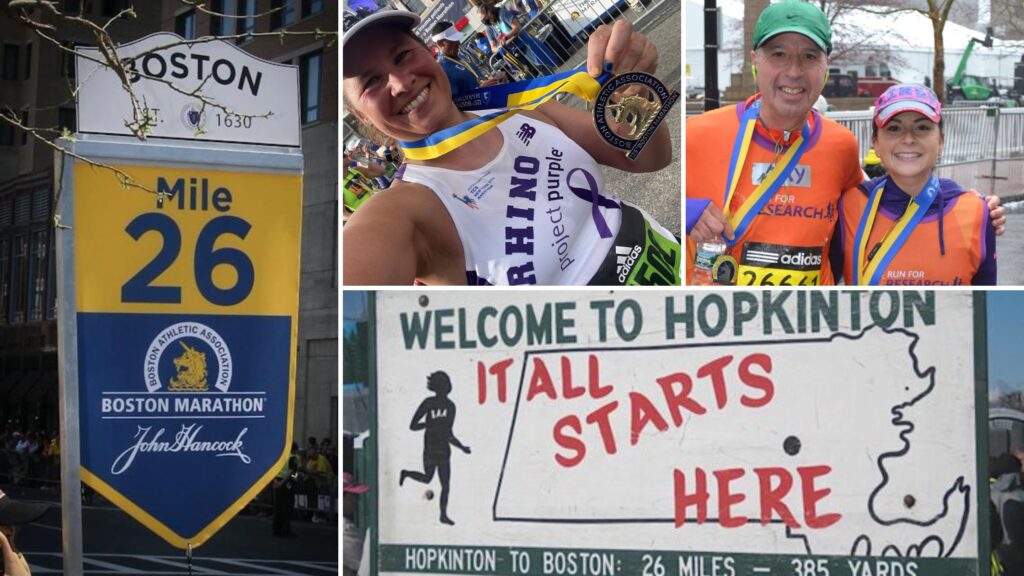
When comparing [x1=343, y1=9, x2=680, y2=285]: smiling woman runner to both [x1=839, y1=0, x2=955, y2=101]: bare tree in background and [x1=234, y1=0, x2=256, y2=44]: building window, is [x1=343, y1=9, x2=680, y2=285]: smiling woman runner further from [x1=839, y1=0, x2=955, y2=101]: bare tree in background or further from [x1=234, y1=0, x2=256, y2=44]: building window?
[x1=234, y1=0, x2=256, y2=44]: building window

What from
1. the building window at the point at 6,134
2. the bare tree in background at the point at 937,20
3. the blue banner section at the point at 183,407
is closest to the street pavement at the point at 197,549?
the blue banner section at the point at 183,407

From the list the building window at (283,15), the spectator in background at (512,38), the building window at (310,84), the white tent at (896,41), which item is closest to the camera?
the white tent at (896,41)

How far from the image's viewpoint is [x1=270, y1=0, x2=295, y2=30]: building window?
8805 millimetres

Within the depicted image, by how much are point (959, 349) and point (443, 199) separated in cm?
149

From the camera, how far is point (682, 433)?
171 inches

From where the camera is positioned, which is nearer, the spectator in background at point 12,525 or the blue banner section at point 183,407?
the spectator in background at point 12,525

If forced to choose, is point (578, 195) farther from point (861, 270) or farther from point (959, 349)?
point (959, 349)

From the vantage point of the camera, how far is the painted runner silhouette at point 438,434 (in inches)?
179

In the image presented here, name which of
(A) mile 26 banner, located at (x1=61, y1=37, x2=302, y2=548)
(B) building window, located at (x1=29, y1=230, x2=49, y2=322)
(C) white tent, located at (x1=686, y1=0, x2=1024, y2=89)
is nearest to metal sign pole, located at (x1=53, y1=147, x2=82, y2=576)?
(A) mile 26 banner, located at (x1=61, y1=37, x2=302, y2=548)

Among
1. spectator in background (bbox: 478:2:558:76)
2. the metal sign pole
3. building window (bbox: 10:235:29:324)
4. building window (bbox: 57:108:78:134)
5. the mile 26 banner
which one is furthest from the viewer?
building window (bbox: 10:235:29:324)

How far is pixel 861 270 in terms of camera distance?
4.10 metres

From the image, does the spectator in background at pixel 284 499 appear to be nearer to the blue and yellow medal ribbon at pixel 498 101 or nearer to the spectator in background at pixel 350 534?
the spectator in background at pixel 350 534

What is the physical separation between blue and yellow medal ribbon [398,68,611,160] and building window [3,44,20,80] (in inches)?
207

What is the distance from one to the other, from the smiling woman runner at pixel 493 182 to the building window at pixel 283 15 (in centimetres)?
445
